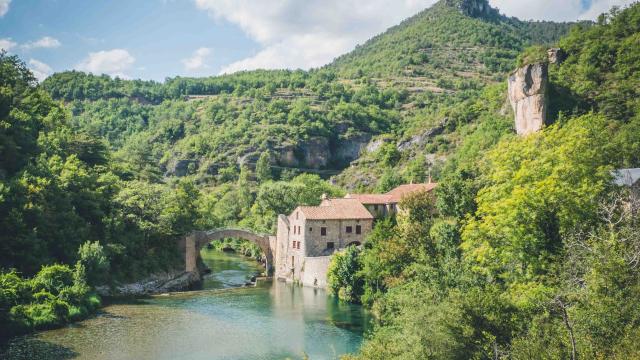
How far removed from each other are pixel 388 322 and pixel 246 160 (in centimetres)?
8311

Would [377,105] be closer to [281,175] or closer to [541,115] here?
[281,175]

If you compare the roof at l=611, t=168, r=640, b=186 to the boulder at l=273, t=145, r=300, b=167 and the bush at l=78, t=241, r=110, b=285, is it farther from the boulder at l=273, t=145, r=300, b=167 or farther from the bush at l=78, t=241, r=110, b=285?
the boulder at l=273, t=145, r=300, b=167

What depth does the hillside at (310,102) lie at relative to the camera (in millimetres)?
115938

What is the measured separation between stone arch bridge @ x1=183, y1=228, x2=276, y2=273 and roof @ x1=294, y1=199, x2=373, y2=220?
8.55 m

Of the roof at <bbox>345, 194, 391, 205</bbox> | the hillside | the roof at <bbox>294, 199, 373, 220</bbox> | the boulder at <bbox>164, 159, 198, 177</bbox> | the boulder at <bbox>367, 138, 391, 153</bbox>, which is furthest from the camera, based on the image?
the hillside

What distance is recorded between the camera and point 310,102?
14088cm

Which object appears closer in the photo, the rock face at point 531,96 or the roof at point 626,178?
the roof at point 626,178

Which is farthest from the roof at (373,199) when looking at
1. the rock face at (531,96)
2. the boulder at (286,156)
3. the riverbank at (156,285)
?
the boulder at (286,156)

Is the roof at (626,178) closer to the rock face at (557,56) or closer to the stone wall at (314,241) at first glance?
the stone wall at (314,241)

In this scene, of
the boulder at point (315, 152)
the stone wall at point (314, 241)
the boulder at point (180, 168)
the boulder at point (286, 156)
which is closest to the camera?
the stone wall at point (314, 241)

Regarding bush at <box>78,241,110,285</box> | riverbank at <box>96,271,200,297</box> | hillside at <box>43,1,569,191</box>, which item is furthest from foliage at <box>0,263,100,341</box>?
hillside at <box>43,1,569,191</box>

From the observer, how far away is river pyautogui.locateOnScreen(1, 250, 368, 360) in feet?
98.4

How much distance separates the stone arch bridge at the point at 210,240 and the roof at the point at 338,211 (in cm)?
855

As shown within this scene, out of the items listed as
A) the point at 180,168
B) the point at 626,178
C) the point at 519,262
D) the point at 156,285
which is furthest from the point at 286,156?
the point at 519,262
